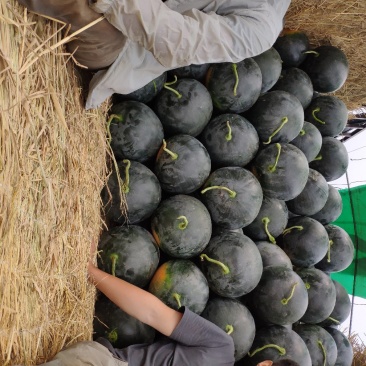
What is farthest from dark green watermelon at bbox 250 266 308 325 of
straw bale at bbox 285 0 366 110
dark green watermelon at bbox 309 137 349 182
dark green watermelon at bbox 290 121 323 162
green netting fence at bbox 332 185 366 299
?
green netting fence at bbox 332 185 366 299

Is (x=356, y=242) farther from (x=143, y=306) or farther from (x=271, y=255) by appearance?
(x=143, y=306)

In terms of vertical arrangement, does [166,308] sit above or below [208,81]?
below

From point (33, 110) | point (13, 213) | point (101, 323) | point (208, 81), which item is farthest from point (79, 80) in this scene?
point (101, 323)

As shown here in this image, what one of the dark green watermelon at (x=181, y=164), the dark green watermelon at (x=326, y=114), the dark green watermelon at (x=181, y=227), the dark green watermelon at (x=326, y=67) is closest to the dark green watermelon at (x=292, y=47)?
the dark green watermelon at (x=326, y=67)

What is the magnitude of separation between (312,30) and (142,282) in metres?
2.21

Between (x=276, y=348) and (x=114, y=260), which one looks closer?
(x=114, y=260)

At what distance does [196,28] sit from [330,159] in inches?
78.8

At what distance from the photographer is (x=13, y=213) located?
4.25 feet

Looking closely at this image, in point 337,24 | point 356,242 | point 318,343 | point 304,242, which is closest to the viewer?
point 318,343

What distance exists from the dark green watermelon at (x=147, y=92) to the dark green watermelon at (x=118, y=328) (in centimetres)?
103

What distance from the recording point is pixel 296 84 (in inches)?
117

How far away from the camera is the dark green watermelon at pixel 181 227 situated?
7.11 ft

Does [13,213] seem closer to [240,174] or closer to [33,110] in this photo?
[33,110]

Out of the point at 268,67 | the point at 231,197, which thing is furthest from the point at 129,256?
the point at 268,67
